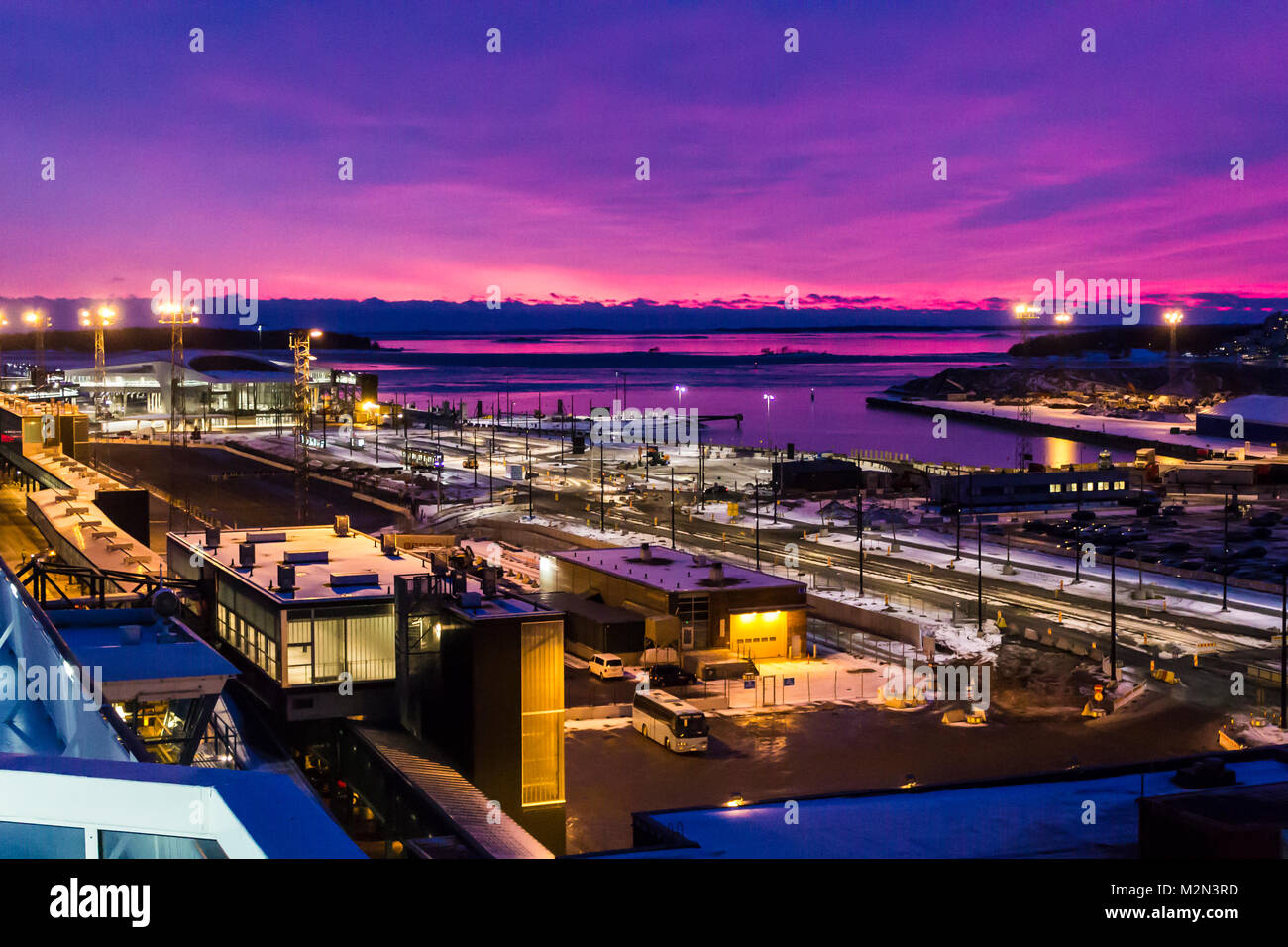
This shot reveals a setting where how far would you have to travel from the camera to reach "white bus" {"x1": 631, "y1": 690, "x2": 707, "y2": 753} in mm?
17516

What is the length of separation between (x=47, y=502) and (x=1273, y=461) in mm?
48995

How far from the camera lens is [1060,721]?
62.4 ft

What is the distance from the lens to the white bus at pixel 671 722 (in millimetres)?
17516

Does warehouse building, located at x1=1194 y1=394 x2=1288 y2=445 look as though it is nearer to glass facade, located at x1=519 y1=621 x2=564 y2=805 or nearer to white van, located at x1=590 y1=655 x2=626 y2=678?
white van, located at x1=590 y1=655 x2=626 y2=678

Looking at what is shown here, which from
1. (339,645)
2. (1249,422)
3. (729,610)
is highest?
(1249,422)

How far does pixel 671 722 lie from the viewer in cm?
1770

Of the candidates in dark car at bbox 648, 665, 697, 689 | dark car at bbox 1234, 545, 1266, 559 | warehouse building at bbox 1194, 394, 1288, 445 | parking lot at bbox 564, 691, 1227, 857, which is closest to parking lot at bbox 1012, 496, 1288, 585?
dark car at bbox 1234, 545, 1266, 559

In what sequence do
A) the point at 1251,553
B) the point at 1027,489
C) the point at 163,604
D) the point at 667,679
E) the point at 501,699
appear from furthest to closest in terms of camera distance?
the point at 1027,489 → the point at 1251,553 → the point at 667,679 → the point at 163,604 → the point at 501,699

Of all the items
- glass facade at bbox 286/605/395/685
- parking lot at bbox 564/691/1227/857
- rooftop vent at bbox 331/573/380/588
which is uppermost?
rooftop vent at bbox 331/573/380/588

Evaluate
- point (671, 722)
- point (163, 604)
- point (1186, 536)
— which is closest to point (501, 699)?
point (163, 604)

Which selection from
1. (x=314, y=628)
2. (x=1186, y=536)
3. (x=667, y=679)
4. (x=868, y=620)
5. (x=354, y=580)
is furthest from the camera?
(x=1186, y=536)

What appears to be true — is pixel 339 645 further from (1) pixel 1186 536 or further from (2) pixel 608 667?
(1) pixel 1186 536

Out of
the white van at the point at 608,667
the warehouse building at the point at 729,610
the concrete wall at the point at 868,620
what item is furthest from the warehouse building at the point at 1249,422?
the white van at the point at 608,667
